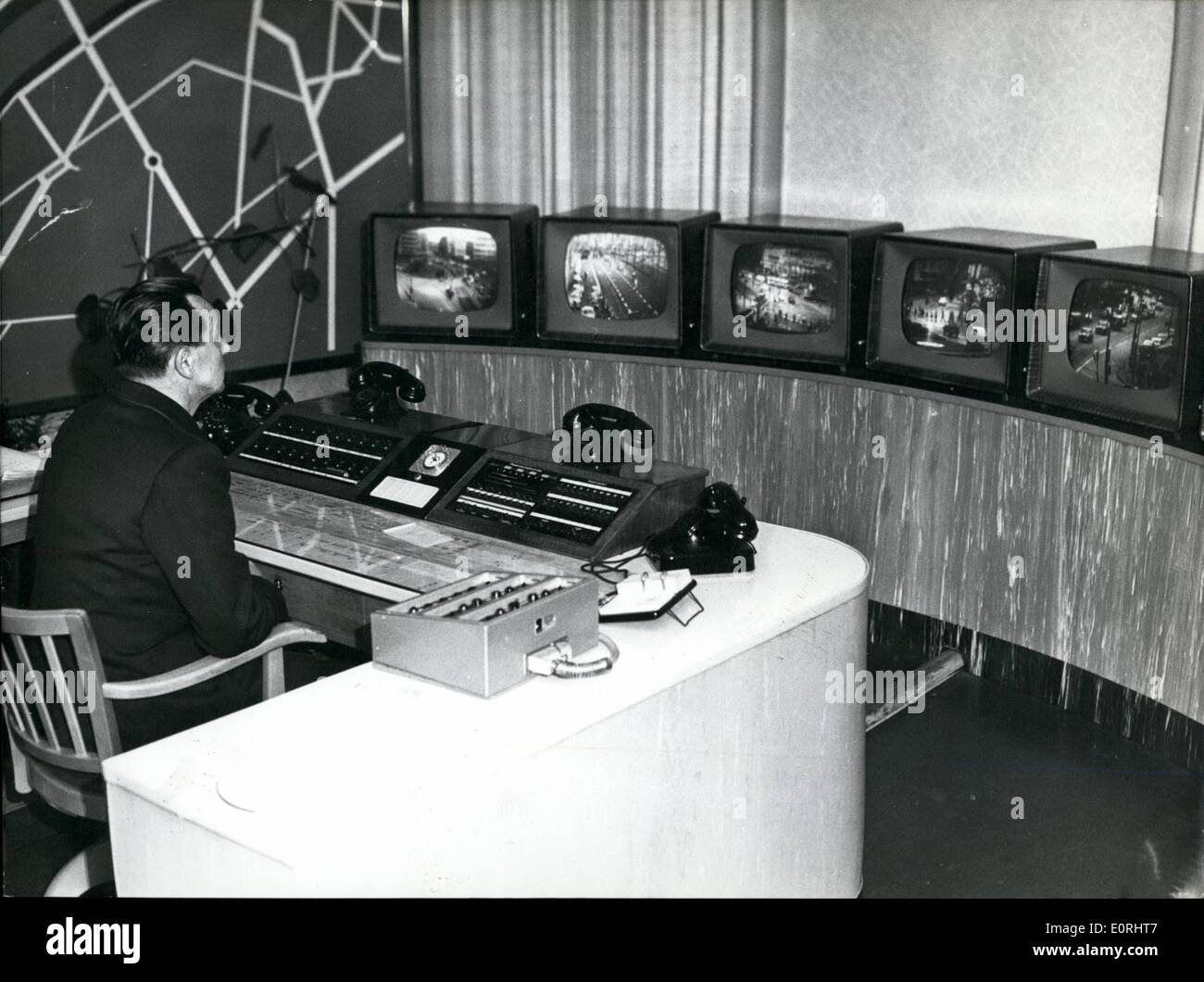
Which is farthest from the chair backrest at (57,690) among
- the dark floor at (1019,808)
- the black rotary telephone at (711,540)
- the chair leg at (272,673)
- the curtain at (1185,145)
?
the curtain at (1185,145)

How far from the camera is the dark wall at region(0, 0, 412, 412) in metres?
4.24

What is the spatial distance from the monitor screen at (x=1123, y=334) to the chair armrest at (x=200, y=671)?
200 cm

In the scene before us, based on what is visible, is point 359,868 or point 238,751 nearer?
point 359,868

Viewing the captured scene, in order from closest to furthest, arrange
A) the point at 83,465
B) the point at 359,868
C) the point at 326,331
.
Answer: the point at 359,868
the point at 83,465
the point at 326,331

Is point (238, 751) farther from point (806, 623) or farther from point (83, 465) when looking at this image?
point (806, 623)

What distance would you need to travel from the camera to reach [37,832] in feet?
10.7

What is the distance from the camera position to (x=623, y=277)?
4.55 meters

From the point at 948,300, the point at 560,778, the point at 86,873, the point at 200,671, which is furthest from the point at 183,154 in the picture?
the point at 560,778

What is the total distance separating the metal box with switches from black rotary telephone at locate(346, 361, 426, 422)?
4.40ft

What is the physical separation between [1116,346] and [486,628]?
1971 millimetres

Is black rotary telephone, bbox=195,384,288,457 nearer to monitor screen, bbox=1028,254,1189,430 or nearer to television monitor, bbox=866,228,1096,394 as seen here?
television monitor, bbox=866,228,1096,394

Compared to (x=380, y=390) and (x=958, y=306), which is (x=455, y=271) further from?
(x=958, y=306)
